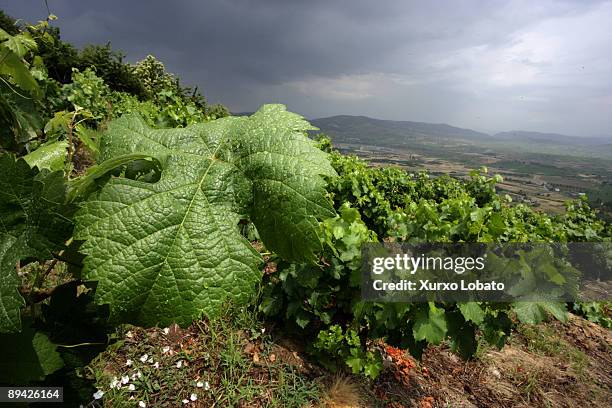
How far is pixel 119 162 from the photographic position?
2.46 feet

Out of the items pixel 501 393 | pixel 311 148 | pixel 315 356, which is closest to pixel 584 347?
pixel 501 393

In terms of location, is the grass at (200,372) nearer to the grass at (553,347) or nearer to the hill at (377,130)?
the grass at (553,347)

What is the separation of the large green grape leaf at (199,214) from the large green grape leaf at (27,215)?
3.0 inches

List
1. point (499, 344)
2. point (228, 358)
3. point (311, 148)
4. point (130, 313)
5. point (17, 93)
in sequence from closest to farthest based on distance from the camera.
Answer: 1. point (130, 313)
2. point (311, 148)
3. point (17, 93)
4. point (228, 358)
5. point (499, 344)

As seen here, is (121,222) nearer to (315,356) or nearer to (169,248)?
(169,248)

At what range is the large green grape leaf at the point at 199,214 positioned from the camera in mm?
696

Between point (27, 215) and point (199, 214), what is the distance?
346mm

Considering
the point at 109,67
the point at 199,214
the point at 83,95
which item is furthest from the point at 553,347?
the point at 109,67

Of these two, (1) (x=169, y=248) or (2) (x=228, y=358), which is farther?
(2) (x=228, y=358)

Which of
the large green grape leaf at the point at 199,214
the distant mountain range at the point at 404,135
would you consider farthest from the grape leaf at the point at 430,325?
A: the distant mountain range at the point at 404,135

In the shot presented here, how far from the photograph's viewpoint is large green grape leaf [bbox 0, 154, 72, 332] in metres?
0.70

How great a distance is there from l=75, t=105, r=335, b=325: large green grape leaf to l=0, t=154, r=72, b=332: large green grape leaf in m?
0.08

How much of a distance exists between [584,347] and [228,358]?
5908 millimetres

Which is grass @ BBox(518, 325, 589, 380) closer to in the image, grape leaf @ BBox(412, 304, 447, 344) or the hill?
grape leaf @ BBox(412, 304, 447, 344)
